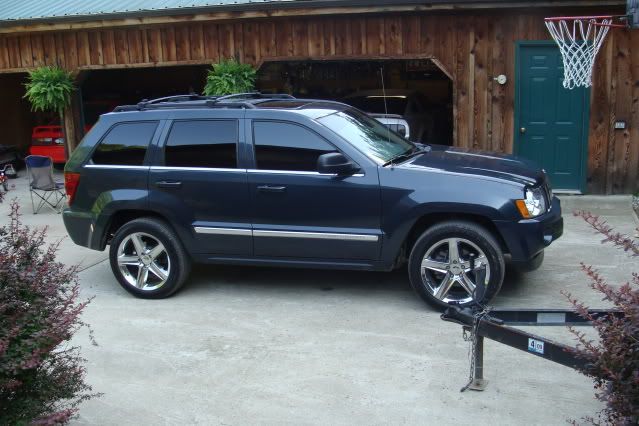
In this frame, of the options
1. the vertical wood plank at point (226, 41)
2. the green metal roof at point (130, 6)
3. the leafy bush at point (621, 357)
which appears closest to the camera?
the leafy bush at point (621, 357)

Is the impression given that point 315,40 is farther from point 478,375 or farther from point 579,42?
point 478,375

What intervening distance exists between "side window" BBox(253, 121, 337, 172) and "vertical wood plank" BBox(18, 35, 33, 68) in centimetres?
830

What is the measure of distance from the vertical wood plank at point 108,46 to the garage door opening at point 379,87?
272cm

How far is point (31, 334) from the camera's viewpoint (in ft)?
11.8

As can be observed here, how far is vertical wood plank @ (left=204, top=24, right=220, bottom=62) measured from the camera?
11.6m

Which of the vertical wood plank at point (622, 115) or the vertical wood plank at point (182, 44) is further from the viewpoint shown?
the vertical wood plank at point (182, 44)

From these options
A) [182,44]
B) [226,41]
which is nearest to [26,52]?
[182,44]

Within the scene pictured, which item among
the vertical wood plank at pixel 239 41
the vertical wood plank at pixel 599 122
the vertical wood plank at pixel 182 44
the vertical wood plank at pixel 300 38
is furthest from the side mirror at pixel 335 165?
the vertical wood plank at pixel 182 44

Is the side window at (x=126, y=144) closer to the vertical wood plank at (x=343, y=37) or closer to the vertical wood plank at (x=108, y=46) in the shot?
the vertical wood plank at (x=343, y=37)

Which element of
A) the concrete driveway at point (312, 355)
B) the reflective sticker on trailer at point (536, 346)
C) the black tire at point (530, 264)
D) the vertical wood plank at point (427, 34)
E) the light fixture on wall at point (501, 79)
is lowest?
the concrete driveway at point (312, 355)

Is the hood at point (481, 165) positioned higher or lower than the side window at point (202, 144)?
lower

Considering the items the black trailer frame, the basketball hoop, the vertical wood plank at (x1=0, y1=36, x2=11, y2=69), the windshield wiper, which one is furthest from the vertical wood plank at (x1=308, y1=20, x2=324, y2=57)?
the black trailer frame

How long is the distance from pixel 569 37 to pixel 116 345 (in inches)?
294

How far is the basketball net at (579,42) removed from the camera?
31.6 feet
